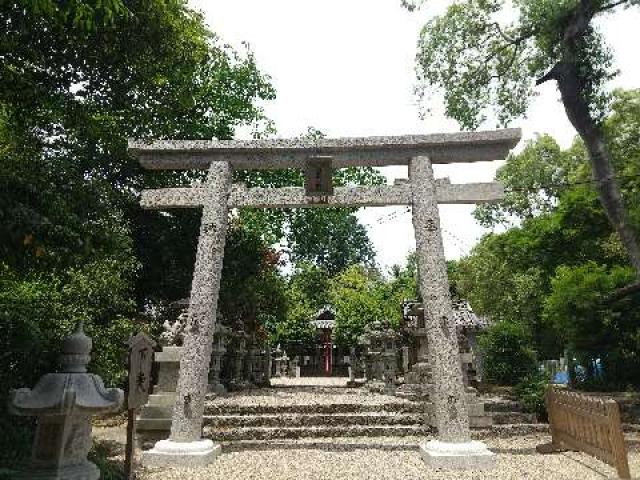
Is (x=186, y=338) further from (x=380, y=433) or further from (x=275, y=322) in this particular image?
(x=275, y=322)

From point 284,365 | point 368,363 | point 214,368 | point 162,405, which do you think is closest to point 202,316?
point 162,405

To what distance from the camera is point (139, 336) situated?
512 cm

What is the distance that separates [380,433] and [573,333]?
8648mm

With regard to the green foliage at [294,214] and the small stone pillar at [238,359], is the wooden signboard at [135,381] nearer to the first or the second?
the small stone pillar at [238,359]

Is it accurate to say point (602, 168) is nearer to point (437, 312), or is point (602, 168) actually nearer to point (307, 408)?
point (437, 312)

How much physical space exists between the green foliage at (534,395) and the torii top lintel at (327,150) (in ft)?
17.3

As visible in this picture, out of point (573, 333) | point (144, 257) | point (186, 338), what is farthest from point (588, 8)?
point (144, 257)

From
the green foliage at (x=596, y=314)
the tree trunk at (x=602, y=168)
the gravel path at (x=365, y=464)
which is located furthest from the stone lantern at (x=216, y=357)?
the tree trunk at (x=602, y=168)

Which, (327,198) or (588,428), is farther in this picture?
(327,198)

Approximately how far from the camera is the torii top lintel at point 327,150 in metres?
7.82

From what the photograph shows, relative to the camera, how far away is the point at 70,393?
3.11m

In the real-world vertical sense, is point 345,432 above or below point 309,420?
below

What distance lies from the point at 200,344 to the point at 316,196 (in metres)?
3.19

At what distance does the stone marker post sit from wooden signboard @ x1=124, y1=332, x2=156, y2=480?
1.62 metres
